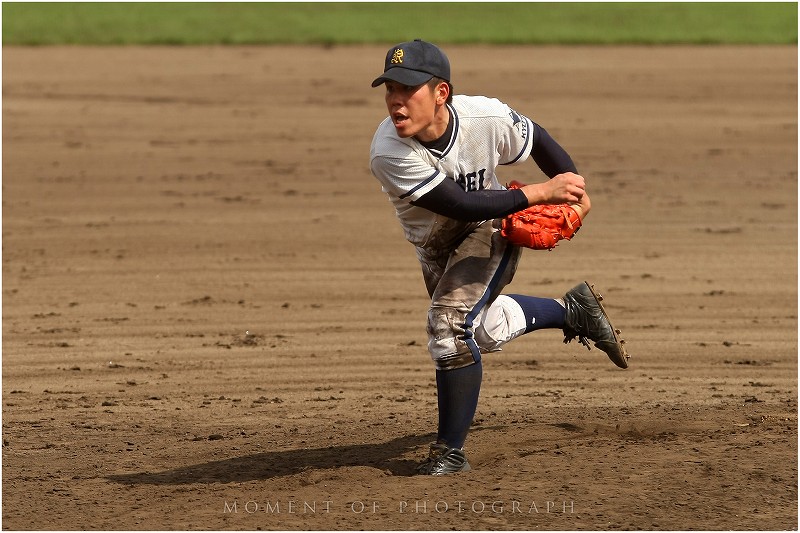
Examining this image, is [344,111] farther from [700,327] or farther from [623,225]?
[700,327]

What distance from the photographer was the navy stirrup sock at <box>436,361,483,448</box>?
571 centimetres

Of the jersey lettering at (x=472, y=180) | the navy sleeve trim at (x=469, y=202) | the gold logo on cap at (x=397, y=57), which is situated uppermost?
the gold logo on cap at (x=397, y=57)

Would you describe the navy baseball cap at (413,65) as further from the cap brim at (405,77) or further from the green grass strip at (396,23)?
the green grass strip at (396,23)

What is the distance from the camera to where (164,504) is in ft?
18.2

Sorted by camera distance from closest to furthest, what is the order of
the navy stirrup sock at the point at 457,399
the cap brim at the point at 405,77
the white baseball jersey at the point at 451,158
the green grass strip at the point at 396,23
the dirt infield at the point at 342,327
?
the cap brim at the point at 405,77
the white baseball jersey at the point at 451,158
the dirt infield at the point at 342,327
the navy stirrup sock at the point at 457,399
the green grass strip at the point at 396,23

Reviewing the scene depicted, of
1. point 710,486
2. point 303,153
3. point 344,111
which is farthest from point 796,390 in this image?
point 344,111

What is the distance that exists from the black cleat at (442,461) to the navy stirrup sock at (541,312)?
2.34 ft

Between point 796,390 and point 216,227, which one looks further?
point 216,227

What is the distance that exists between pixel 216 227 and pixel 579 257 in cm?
326

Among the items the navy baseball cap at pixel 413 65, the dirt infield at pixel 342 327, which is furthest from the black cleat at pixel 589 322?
the navy baseball cap at pixel 413 65

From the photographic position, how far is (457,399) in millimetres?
5715

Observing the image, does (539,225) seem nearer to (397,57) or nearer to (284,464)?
(397,57)

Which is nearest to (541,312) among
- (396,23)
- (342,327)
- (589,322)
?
(589,322)

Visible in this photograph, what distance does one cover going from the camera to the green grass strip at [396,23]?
22.6 meters
